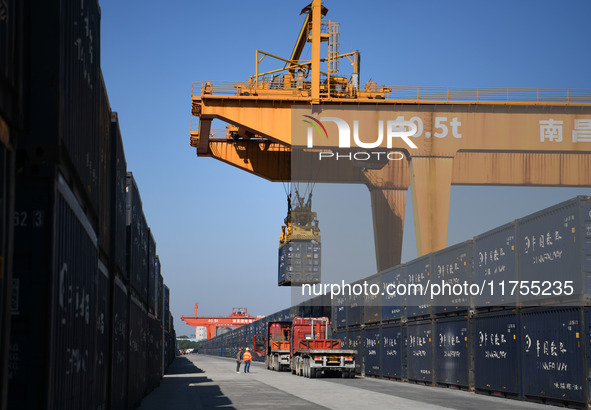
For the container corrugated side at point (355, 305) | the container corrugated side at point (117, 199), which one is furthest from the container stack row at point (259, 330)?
the container corrugated side at point (117, 199)

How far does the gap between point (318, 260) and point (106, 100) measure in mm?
38488

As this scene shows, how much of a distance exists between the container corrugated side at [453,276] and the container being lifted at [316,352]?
928cm

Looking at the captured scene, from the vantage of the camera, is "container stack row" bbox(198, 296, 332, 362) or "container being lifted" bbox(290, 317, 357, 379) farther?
"container stack row" bbox(198, 296, 332, 362)

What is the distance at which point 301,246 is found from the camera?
48750 mm

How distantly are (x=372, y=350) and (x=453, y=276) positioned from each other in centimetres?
1177

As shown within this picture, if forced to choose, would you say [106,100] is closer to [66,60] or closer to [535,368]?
[66,60]

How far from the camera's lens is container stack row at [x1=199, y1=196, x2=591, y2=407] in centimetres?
1664

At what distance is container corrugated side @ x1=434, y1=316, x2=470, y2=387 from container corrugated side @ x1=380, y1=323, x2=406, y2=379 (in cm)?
400

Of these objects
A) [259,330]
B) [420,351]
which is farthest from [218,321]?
[420,351]

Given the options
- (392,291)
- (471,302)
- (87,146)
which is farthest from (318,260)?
(87,146)

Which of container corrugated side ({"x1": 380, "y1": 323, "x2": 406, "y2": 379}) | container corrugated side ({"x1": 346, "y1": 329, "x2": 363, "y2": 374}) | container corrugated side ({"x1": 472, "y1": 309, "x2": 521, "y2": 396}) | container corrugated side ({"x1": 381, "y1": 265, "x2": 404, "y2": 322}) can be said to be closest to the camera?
container corrugated side ({"x1": 472, "y1": 309, "x2": 521, "y2": 396})

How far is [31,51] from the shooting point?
17.9ft

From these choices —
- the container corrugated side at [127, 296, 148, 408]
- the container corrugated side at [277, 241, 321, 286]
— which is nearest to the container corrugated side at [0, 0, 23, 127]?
the container corrugated side at [127, 296, 148, 408]

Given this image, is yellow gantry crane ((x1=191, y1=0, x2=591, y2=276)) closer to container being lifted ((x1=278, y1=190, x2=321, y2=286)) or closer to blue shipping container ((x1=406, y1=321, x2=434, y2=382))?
blue shipping container ((x1=406, y1=321, x2=434, y2=382))
